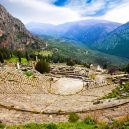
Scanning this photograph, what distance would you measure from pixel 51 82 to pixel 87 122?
1117 inches

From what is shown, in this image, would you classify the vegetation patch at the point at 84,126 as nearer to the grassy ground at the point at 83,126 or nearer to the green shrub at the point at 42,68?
the grassy ground at the point at 83,126

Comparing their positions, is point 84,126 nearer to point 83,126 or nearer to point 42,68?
point 83,126

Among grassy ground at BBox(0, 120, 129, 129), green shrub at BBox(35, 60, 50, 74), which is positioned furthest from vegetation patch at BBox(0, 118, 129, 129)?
green shrub at BBox(35, 60, 50, 74)

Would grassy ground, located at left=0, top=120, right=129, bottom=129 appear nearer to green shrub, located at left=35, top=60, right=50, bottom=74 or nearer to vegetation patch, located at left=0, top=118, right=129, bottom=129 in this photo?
vegetation patch, located at left=0, top=118, right=129, bottom=129

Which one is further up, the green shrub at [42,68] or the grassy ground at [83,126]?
the grassy ground at [83,126]

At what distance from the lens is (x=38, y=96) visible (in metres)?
33.5

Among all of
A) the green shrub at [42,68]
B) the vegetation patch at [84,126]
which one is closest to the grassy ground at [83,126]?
the vegetation patch at [84,126]

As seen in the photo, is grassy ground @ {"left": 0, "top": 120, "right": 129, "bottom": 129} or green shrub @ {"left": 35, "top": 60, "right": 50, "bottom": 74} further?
green shrub @ {"left": 35, "top": 60, "right": 50, "bottom": 74}

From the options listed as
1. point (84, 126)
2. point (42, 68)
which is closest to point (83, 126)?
point (84, 126)

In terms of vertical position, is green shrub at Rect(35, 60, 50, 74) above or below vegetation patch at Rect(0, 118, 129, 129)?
below

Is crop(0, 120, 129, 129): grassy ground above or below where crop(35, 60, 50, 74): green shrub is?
above

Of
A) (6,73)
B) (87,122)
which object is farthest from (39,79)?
(87,122)

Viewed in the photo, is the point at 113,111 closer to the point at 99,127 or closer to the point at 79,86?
the point at 99,127

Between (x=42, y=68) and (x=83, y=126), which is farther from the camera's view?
(x=42, y=68)
